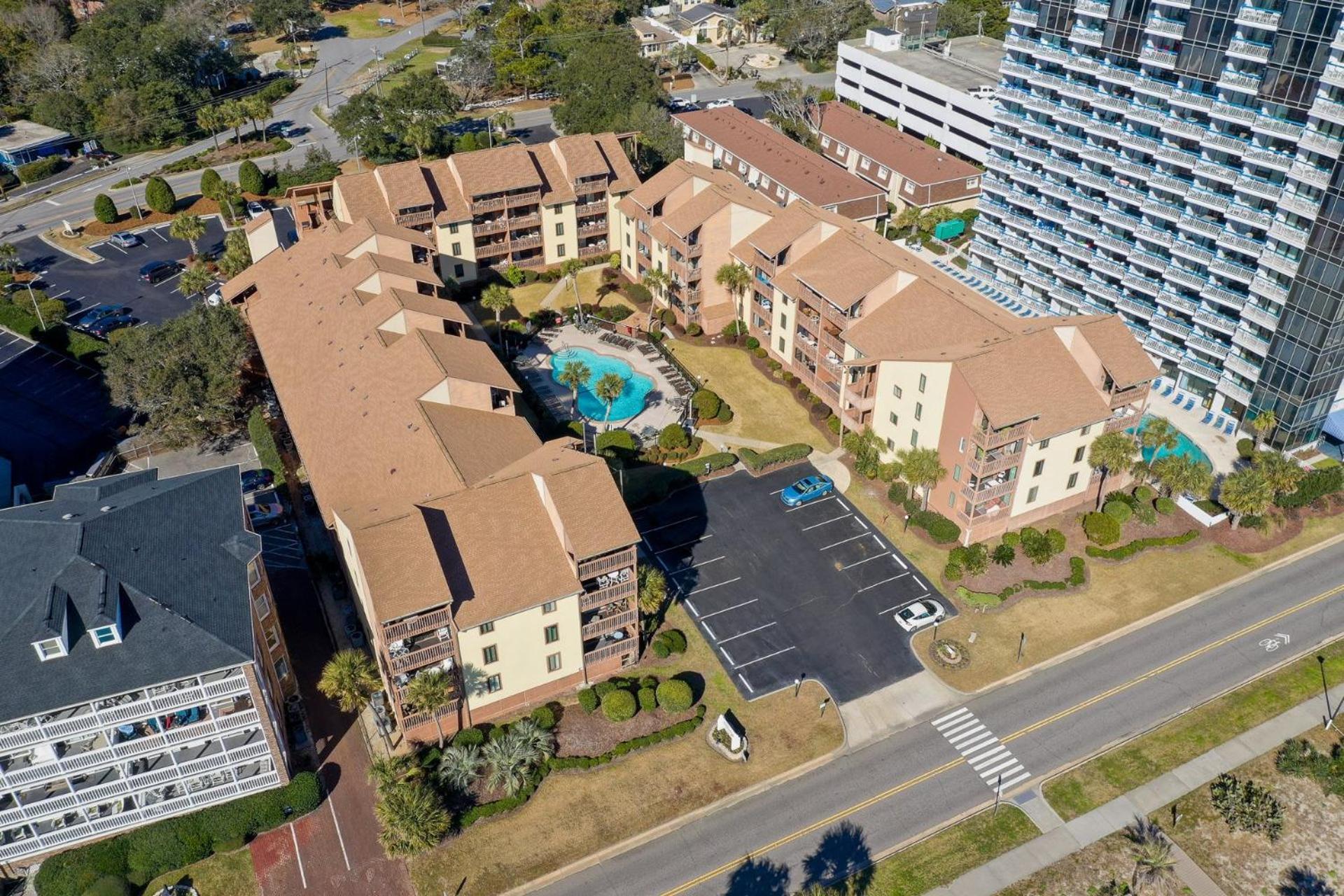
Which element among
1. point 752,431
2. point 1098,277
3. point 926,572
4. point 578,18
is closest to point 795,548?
point 926,572

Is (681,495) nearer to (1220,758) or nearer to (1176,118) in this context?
(1220,758)

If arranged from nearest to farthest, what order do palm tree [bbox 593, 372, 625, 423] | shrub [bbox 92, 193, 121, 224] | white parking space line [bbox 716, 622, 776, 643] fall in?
1. white parking space line [bbox 716, 622, 776, 643]
2. palm tree [bbox 593, 372, 625, 423]
3. shrub [bbox 92, 193, 121, 224]

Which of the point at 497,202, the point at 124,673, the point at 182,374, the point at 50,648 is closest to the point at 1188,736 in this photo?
the point at 124,673

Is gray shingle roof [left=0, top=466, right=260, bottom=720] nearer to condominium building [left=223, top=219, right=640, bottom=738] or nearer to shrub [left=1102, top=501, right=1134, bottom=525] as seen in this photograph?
condominium building [left=223, top=219, right=640, bottom=738]

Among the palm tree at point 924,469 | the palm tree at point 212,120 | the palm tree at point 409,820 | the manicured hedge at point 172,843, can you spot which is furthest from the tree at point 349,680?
the palm tree at point 212,120

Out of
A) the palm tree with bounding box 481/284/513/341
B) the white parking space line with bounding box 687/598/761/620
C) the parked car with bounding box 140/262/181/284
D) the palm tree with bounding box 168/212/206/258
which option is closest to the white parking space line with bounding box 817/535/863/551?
the white parking space line with bounding box 687/598/761/620
